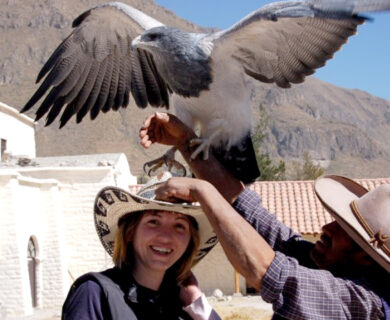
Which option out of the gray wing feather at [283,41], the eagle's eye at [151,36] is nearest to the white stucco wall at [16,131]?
the eagle's eye at [151,36]

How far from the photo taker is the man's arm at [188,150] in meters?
2.65

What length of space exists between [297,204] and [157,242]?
1689 centimetres

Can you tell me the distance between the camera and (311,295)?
6.32 ft

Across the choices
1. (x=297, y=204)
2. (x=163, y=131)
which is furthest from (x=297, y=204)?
(x=163, y=131)

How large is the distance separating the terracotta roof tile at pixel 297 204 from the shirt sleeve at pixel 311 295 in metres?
14.7

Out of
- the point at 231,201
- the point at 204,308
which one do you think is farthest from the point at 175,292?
the point at 231,201

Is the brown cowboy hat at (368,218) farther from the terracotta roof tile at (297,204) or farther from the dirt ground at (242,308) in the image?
the terracotta roof tile at (297,204)

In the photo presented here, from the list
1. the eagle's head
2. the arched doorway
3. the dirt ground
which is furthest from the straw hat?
the arched doorway

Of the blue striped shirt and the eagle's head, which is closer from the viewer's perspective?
the blue striped shirt

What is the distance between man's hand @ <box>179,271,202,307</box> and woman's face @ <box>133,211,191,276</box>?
18cm

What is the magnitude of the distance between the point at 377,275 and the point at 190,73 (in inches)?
76.2

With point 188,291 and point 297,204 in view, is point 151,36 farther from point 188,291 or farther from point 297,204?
point 297,204

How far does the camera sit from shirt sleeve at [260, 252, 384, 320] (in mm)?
1916

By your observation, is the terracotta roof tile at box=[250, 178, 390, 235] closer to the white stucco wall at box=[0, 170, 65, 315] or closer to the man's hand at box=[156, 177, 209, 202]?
the white stucco wall at box=[0, 170, 65, 315]
